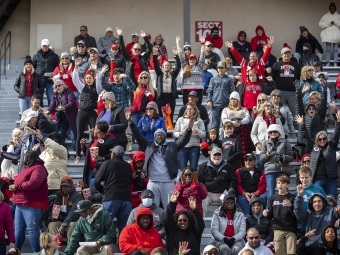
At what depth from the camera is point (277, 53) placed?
28.9m

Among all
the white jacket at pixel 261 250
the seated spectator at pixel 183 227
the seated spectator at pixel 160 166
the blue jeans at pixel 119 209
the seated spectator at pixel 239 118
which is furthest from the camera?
the seated spectator at pixel 239 118

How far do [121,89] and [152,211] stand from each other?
4209mm

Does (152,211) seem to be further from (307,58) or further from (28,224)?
(307,58)

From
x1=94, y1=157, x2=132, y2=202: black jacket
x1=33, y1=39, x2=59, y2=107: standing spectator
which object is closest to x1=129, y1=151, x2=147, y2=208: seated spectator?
x1=94, y1=157, x2=132, y2=202: black jacket

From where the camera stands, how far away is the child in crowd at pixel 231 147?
1967 centimetres

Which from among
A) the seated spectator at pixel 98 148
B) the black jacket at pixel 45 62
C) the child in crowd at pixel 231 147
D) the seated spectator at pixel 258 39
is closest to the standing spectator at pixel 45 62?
the black jacket at pixel 45 62

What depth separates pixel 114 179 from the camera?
18.1 m

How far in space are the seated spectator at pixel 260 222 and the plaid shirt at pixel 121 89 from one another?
416 cm

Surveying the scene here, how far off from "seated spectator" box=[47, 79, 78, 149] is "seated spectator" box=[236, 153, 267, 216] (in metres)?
3.71

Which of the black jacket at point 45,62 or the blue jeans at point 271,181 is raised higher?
the black jacket at point 45,62

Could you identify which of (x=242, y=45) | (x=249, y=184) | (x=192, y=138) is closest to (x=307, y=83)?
(x=192, y=138)

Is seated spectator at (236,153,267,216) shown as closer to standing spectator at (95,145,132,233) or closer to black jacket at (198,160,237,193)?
black jacket at (198,160,237,193)

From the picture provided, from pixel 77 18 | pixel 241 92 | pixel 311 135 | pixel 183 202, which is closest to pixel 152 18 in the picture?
pixel 77 18

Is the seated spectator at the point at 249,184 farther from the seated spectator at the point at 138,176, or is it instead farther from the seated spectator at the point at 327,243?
the seated spectator at the point at 327,243
